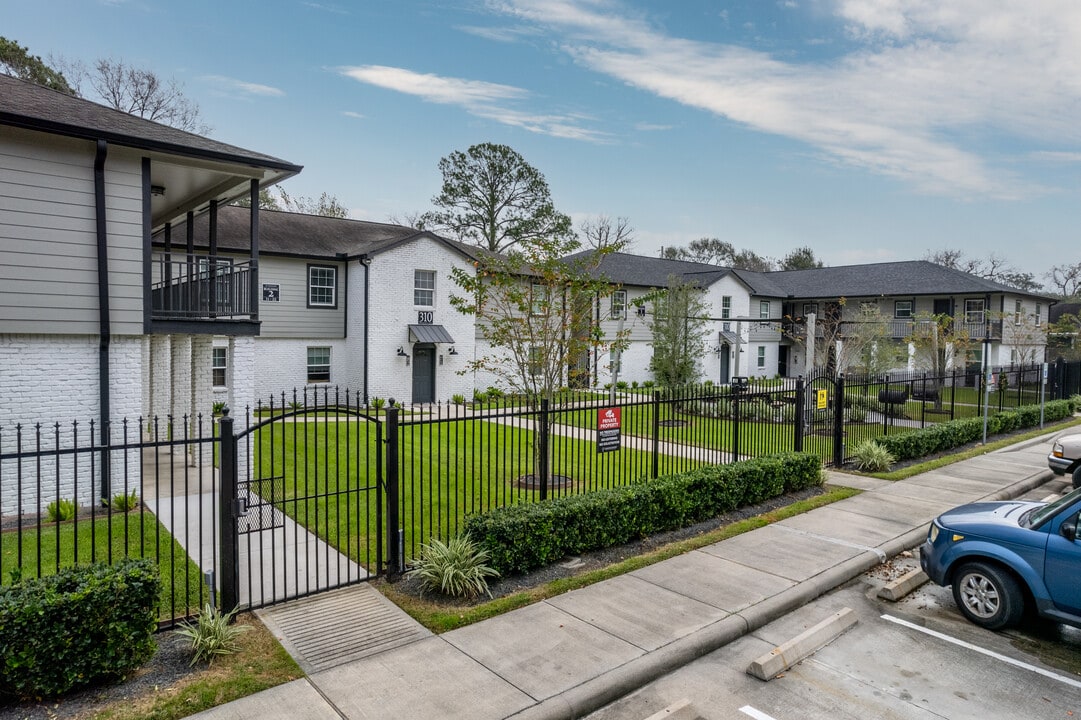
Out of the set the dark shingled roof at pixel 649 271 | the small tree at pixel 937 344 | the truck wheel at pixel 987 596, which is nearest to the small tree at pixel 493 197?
the dark shingled roof at pixel 649 271

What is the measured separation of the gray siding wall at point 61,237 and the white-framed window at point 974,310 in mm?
38797

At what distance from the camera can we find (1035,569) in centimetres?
624

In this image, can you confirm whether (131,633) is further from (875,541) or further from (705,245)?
(705,245)

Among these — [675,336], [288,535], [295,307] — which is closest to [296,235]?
[295,307]

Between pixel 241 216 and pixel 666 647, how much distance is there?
876 inches

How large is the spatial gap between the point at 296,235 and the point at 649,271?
20.9 metres

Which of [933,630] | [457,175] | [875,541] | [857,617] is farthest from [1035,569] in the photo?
[457,175]

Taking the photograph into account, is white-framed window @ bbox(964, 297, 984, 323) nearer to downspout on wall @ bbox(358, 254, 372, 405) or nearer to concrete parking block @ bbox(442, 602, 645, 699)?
downspout on wall @ bbox(358, 254, 372, 405)

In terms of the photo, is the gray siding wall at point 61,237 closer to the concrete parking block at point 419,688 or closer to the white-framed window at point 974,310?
the concrete parking block at point 419,688

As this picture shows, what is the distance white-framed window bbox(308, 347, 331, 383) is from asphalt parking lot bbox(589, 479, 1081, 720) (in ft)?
65.2

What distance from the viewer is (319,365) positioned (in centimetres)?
2350

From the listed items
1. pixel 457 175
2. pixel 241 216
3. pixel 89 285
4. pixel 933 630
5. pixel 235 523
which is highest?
pixel 457 175

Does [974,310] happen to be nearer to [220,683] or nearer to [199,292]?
[199,292]

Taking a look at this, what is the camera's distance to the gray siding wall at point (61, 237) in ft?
32.0
